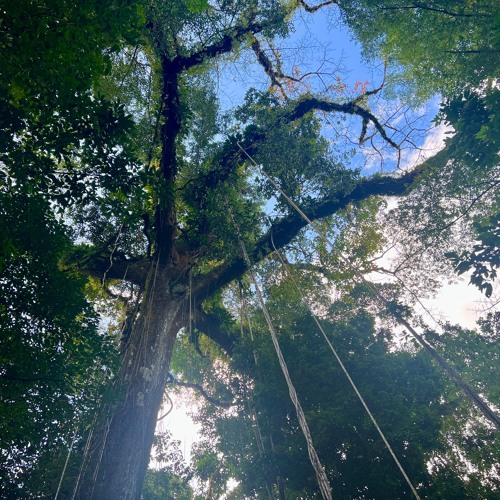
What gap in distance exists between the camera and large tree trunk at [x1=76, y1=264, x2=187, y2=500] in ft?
11.7

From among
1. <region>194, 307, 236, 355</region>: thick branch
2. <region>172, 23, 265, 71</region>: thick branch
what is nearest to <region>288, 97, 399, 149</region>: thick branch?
<region>172, 23, 265, 71</region>: thick branch

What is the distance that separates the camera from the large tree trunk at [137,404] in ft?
11.7

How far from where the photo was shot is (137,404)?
421 cm

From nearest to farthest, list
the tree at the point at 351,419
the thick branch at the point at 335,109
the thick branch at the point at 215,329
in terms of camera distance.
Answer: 1. the tree at the point at 351,419
2. the thick branch at the point at 335,109
3. the thick branch at the point at 215,329

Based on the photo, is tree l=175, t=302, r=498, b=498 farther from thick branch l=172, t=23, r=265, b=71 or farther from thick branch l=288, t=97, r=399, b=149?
thick branch l=172, t=23, r=265, b=71

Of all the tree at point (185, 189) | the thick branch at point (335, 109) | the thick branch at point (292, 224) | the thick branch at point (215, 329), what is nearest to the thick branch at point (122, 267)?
the tree at point (185, 189)

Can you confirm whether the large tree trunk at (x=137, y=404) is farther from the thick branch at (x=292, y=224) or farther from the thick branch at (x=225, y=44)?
the thick branch at (x=225, y=44)

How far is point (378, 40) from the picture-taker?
702 centimetres

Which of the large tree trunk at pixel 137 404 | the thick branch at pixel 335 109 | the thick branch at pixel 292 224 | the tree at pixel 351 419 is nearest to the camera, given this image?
the large tree trunk at pixel 137 404

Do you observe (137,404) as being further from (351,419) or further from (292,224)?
(292,224)

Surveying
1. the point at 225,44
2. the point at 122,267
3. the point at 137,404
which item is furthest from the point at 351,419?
the point at 225,44

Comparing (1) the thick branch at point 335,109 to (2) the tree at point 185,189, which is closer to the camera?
(2) the tree at point 185,189

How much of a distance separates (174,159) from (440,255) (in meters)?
5.70

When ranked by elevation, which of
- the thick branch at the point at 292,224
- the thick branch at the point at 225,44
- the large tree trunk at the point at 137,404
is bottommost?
the large tree trunk at the point at 137,404
